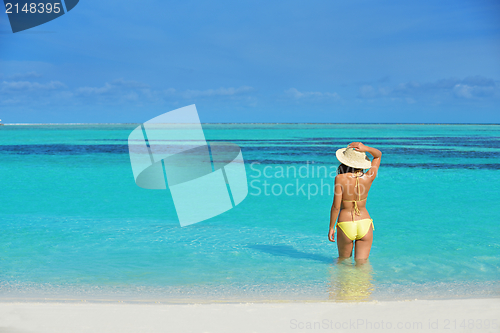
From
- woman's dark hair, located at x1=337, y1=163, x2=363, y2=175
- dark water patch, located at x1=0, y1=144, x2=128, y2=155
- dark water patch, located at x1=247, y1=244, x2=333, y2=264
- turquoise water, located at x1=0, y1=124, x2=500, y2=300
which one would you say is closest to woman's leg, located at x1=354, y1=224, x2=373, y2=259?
turquoise water, located at x1=0, y1=124, x2=500, y2=300

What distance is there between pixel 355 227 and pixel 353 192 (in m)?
0.53

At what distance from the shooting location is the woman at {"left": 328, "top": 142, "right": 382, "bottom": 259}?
525 centimetres

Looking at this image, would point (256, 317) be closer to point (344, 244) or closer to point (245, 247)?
point (344, 244)

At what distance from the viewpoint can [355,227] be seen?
5625mm

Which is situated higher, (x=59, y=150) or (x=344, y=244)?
(x=344, y=244)

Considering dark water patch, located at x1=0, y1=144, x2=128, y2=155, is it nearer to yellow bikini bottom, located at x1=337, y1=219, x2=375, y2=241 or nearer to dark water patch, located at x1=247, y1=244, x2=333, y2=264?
dark water patch, located at x1=247, y1=244, x2=333, y2=264

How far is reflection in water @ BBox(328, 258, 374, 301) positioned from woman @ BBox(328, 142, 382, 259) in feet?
1.53

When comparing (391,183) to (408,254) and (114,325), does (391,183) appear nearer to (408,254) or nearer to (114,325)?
(408,254)

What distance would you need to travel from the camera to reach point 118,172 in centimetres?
2077

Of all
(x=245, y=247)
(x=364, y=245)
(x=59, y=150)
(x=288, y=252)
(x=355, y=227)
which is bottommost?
(x=59, y=150)

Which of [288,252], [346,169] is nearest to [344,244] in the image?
[346,169]

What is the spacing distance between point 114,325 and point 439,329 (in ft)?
10.1

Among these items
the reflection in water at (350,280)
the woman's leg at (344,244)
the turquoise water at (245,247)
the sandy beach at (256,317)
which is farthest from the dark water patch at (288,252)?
the sandy beach at (256,317)

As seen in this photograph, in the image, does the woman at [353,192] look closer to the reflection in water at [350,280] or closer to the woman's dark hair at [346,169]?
the woman's dark hair at [346,169]
